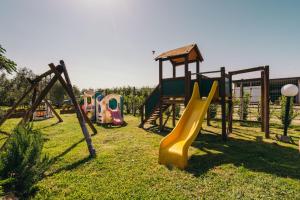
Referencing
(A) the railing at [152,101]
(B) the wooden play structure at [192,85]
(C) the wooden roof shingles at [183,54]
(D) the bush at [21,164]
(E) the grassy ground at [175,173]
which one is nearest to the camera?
(D) the bush at [21,164]

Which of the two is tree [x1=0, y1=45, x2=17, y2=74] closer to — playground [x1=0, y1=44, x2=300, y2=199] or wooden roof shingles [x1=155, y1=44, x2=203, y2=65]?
playground [x1=0, y1=44, x2=300, y2=199]

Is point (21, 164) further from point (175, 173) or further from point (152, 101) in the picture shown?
point (152, 101)

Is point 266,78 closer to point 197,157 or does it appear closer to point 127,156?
point 197,157

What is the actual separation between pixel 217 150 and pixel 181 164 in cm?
207

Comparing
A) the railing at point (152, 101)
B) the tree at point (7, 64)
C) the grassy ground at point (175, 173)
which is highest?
the tree at point (7, 64)

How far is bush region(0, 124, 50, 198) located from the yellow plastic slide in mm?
3059

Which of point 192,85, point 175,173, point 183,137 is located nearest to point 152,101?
point 192,85

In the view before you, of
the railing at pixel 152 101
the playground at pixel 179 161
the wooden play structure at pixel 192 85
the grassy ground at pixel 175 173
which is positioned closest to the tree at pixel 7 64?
the playground at pixel 179 161

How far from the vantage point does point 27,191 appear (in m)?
3.83

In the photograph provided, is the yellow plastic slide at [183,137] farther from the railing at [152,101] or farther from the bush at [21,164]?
the railing at [152,101]

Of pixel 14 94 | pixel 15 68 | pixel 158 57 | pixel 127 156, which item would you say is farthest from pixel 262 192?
pixel 14 94

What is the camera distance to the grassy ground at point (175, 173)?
3.88 meters

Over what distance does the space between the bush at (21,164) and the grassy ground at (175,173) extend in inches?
12.6

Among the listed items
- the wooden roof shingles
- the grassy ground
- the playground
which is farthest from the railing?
the grassy ground
